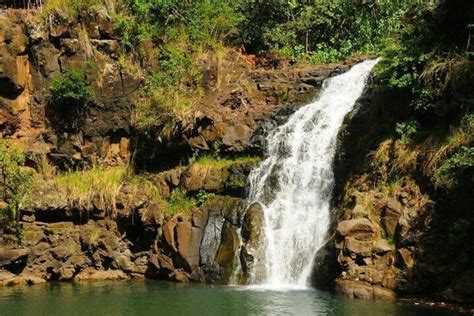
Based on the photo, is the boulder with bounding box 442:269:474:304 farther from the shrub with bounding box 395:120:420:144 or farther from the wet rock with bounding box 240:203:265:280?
the wet rock with bounding box 240:203:265:280

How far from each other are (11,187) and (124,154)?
17.6ft

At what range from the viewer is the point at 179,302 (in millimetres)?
15789

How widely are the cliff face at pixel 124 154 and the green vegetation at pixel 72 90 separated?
0.32 metres

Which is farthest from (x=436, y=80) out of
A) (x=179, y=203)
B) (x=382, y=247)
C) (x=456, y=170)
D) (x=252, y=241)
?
(x=179, y=203)

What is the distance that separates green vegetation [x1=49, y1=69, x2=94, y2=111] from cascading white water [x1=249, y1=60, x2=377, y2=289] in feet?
26.5

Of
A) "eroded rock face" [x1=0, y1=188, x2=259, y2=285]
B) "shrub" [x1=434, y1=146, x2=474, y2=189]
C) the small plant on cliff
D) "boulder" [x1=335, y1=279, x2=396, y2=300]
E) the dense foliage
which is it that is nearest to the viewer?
"shrub" [x1=434, y1=146, x2=474, y2=189]

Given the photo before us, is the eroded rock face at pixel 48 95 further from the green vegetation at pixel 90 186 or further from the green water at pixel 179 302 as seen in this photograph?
the green water at pixel 179 302

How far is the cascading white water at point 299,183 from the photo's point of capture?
18.4 m

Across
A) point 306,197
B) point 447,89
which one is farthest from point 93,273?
point 447,89

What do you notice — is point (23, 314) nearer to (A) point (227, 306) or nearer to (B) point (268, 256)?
(A) point (227, 306)

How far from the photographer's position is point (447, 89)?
55.1 ft

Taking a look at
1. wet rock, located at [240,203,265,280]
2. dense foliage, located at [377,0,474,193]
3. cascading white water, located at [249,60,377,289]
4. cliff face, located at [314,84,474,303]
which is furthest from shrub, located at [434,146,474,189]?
wet rock, located at [240,203,265,280]

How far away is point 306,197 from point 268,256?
230cm

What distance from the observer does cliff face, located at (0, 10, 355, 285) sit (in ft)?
65.1
